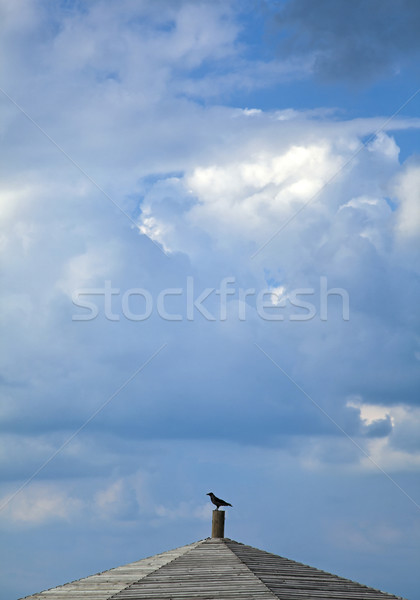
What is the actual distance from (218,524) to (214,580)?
3.89 metres

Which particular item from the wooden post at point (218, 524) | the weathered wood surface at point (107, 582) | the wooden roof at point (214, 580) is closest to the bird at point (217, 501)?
the wooden post at point (218, 524)

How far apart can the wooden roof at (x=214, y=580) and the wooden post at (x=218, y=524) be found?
1.34 ft

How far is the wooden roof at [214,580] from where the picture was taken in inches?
A: 734

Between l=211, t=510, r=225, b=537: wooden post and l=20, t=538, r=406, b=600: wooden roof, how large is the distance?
1.34 feet

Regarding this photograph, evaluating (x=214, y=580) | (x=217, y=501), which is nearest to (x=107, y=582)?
(x=214, y=580)

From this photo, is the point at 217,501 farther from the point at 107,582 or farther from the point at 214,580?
the point at 107,582

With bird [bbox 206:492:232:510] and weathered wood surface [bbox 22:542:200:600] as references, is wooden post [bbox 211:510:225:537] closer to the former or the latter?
bird [bbox 206:492:232:510]

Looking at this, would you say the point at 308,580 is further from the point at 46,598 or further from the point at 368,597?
the point at 46,598

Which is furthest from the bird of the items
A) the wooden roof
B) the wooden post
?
the wooden roof

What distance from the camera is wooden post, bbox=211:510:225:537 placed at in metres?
23.2

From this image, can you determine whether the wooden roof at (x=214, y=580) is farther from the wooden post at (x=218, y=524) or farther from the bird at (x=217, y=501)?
the bird at (x=217, y=501)

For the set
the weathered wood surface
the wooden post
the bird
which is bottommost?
the weathered wood surface

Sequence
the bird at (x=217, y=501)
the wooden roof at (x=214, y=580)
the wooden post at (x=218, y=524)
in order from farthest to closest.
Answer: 1. the bird at (x=217, y=501)
2. the wooden post at (x=218, y=524)
3. the wooden roof at (x=214, y=580)

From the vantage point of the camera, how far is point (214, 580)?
19375 mm
